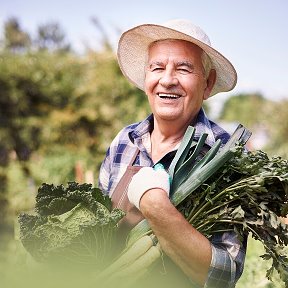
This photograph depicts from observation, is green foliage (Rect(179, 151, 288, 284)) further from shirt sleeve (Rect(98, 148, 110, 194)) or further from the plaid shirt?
shirt sleeve (Rect(98, 148, 110, 194))

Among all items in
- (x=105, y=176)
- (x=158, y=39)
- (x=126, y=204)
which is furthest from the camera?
(x=105, y=176)

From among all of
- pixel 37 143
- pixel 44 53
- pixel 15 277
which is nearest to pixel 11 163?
pixel 37 143

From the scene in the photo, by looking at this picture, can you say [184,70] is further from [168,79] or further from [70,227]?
[70,227]

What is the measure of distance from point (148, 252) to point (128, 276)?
0.11 meters

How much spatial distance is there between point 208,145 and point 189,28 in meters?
0.48

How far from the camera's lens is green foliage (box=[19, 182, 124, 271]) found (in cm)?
229

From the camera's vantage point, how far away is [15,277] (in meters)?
0.96

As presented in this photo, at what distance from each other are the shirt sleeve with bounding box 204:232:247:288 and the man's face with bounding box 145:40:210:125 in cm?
52

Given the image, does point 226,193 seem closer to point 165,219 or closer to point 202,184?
point 202,184

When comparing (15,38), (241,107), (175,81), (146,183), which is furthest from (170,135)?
(241,107)

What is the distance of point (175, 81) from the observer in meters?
2.52

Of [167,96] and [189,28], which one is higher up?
[189,28]

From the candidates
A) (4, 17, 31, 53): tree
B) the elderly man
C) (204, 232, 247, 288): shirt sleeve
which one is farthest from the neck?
(4, 17, 31, 53): tree

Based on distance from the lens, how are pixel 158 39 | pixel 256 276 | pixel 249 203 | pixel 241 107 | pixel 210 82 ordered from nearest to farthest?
pixel 249 203
pixel 158 39
pixel 210 82
pixel 256 276
pixel 241 107
